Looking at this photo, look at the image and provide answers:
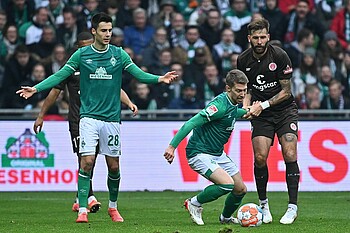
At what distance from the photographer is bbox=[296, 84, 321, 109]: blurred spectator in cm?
2033

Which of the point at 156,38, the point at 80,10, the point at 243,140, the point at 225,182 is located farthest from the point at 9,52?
the point at 225,182

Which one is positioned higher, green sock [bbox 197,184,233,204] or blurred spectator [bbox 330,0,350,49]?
blurred spectator [bbox 330,0,350,49]

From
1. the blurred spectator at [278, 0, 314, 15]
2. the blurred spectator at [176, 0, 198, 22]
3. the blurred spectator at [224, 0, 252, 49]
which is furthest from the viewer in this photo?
the blurred spectator at [278, 0, 314, 15]

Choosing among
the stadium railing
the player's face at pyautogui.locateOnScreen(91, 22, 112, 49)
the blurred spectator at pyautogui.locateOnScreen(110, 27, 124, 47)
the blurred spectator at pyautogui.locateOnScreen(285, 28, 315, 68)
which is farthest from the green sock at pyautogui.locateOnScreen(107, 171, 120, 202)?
the blurred spectator at pyautogui.locateOnScreen(285, 28, 315, 68)

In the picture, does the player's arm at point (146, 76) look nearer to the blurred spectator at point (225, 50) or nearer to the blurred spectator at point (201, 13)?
the blurred spectator at point (225, 50)

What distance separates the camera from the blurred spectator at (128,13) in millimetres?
21641

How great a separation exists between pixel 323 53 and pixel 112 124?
10.3 metres

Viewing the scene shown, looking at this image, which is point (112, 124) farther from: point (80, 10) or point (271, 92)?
point (80, 10)

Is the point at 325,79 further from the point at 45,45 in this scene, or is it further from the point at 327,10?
the point at 45,45

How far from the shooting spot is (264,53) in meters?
12.6

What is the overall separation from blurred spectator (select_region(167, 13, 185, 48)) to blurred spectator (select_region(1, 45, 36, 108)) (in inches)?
122

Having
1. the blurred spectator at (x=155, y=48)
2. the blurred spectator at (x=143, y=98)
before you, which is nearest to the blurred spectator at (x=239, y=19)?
the blurred spectator at (x=155, y=48)

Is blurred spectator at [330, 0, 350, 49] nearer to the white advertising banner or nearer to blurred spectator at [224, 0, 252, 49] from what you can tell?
blurred spectator at [224, 0, 252, 49]

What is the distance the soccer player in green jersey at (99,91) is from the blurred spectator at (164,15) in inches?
379
